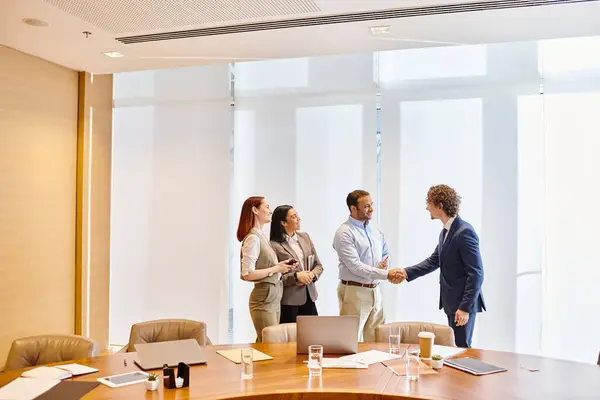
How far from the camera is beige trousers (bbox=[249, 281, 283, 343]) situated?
4.61m

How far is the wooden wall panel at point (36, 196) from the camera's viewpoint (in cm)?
529

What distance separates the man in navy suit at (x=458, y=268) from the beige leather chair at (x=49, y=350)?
2.60 metres

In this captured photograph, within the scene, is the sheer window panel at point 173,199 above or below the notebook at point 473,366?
above

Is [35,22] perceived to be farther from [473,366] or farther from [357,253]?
[473,366]

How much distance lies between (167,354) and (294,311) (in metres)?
1.82

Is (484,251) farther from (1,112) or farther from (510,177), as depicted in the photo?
(1,112)

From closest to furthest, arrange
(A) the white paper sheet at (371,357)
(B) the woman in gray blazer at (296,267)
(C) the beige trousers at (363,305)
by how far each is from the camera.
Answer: (A) the white paper sheet at (371,357) → (B) the woman in gray blazer at (296,267) → (C) the beige trousers at (363,305)

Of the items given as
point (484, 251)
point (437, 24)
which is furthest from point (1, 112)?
point (484, 251)

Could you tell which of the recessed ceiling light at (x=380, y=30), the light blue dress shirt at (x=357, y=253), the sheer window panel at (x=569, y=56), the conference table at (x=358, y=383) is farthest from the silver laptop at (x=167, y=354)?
the sheer window panel at (x=569, y=56)

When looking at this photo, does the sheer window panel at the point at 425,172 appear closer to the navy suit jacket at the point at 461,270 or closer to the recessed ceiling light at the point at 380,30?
the navy suit jacket at the point at 461,270

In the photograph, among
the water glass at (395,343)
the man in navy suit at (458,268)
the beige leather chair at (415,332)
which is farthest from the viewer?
the man in navy suit at (458,268)

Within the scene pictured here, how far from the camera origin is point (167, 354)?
10.2ft

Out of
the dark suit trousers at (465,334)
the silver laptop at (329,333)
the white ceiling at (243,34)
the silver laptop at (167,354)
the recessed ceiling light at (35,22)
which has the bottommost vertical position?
the dark suit trousers at (465,334)

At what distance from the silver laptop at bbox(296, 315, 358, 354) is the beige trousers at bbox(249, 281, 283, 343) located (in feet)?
4.43
